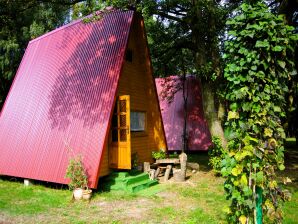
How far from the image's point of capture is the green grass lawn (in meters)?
6.77

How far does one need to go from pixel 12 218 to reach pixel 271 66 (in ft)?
20.4

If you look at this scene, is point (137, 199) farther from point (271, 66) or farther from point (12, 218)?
point (271, 66)

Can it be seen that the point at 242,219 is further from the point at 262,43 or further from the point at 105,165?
the point at 105,165

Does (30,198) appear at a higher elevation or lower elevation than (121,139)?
lower

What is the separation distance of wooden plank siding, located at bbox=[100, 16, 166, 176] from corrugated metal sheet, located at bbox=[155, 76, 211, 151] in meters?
5.42

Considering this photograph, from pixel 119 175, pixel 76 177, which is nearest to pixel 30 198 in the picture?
pixel 76 177

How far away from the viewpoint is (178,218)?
22.1ft

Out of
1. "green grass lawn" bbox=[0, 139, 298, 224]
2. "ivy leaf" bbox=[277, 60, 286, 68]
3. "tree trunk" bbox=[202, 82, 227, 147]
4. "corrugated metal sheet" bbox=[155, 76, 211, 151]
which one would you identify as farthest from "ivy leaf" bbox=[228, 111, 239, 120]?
"corrugated metal sheet" bbox=[155, 76, 211, 151]

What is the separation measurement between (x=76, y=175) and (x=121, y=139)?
2075mm

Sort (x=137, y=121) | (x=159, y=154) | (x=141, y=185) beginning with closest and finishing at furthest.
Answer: (x=141, y=185), (x=137, y=121), (x=159, y=154)

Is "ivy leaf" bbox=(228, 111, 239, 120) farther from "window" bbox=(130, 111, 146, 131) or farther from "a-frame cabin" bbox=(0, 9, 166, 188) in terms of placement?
"window" bbox=(130, 111, 146, 131)

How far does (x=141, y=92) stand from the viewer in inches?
481

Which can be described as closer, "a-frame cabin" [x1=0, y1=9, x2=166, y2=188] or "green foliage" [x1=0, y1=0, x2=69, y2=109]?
"a-frame cabin" [x1=0, y1=9, x2=166, y2=188]

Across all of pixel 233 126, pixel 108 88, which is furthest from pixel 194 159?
pixel 233 126
